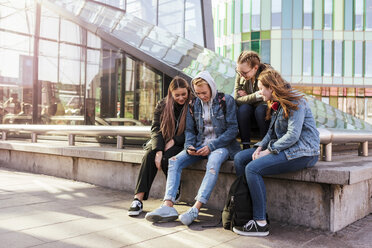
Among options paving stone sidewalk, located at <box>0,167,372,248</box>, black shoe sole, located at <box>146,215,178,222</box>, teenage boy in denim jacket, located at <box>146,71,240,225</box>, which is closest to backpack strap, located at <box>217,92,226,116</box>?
teenage boy in denim jacket, located at <box>146,71,240,225</box>

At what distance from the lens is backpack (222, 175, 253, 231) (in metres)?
3.44

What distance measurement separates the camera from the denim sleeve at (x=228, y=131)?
4020 millimetres

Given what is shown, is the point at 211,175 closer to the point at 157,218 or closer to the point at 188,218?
the point at 188,218

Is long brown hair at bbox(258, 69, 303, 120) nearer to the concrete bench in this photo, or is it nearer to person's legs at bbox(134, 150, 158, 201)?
the concrete bench

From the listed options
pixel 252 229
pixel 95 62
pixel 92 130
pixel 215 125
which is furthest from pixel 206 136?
pixel 95 62

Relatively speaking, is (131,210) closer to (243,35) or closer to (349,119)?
(349,119)

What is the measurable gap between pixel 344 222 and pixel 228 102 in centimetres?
169

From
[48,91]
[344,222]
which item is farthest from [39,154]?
[344,222]

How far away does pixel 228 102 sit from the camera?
417 centimetres

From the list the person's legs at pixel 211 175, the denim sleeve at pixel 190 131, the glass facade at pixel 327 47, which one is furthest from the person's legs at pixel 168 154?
the glass facade at pixel 327 47

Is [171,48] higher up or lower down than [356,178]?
higher up

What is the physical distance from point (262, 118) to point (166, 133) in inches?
45.4

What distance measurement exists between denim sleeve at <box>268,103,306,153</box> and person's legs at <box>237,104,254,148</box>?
77 centimetres

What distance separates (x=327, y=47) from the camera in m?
29.2
